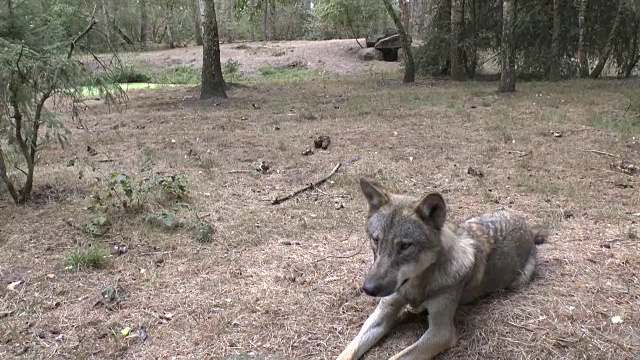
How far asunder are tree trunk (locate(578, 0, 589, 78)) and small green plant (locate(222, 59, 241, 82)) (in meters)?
13.9

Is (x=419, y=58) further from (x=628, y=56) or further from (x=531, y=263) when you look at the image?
(x=531, y=263)

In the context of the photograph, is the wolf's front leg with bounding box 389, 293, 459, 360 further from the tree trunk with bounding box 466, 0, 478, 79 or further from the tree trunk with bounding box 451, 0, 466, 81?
the tree trunk with bounding box 466, 0, 478, 79

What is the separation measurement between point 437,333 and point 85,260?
3.13m

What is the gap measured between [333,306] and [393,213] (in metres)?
1.05

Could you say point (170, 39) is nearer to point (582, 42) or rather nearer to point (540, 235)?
point (582, 42)

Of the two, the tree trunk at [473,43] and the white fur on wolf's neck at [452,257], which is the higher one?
the tree trunk at [473,43]

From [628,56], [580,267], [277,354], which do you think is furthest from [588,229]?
[628,56]

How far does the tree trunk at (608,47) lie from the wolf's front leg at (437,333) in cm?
1560

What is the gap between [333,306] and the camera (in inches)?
153

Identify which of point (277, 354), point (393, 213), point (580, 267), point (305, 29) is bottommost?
point (277, 354)

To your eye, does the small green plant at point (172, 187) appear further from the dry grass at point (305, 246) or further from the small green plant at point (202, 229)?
the small green plant at point (202, 229)

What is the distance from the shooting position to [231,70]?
24.7 m

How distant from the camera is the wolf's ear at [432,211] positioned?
316 cm

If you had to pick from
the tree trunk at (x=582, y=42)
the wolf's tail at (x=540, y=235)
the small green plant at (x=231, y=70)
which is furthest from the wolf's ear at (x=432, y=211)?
the small green plant at (x=231, y=70)
